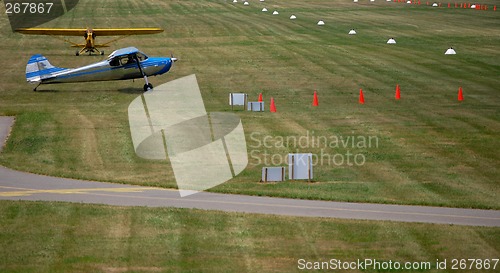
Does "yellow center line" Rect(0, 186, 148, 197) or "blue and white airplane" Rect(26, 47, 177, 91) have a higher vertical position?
"yellow center line" Rect(0, 186, 148, 197)

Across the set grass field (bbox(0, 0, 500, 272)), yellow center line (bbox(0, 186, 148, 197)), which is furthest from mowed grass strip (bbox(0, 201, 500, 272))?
yellow center line (bbox(0, 186, 148, 197))

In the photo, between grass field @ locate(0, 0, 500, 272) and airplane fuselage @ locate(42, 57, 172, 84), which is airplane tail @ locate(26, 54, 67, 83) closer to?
airplane fuselage @ locate(42, 57, 172, 84)

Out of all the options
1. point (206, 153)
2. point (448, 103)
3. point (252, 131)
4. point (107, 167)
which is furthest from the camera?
point (448, 103)

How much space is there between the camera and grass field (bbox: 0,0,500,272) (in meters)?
20.6

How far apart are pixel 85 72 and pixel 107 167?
17087mm

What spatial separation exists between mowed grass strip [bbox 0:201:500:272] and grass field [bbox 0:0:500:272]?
0.05m

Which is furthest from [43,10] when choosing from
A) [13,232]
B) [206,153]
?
[13,232]

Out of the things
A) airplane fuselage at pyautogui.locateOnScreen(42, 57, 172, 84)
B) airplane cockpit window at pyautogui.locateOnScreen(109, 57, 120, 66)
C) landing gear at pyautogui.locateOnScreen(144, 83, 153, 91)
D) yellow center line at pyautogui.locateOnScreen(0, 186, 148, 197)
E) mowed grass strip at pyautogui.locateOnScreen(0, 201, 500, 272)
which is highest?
mowed grass strip at pyautogui.locateOnScreen(0, 201, 500, 272)

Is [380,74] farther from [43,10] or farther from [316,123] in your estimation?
[43,10]

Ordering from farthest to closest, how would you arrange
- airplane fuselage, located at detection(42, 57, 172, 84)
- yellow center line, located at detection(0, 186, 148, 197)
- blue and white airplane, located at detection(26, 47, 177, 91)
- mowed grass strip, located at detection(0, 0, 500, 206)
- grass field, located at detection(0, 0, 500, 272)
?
airplane fuselage, located at detection(42, 57, 172, 84)
blue and white airplane, located at detection(26, 47, 177, 91)
mowed grass strip, located at detection(0, 0, 500, 206)
yellow center line, located at detection(0, 186, 148, 197)
grass field, located at detection(0, 0, 500, 272)

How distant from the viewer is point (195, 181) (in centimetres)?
2750

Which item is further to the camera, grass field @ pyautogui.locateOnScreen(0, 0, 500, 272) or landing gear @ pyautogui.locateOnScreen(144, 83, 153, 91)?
landing gear @ pyautogui.locateOnScreen(144, 83, 153, 91)

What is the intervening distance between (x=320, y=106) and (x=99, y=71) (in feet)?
36.4

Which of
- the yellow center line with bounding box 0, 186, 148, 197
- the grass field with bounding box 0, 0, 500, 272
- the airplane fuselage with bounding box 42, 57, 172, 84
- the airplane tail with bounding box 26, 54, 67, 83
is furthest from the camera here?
the airplane fuselage with bounding box 42, 57, 172, 84
